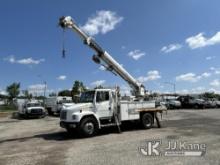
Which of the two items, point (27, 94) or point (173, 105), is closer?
point (173, 105)

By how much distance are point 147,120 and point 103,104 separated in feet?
11.2

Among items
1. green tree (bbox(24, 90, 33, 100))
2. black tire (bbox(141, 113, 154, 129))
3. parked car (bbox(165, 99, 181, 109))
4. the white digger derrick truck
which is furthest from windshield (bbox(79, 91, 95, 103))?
green tree (bbox(24, 90, 33, 100))

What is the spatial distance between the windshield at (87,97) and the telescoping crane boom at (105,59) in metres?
3.67

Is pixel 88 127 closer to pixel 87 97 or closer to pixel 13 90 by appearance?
pixel 87 97

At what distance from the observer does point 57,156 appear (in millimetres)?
9484

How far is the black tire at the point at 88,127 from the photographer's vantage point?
13.6m

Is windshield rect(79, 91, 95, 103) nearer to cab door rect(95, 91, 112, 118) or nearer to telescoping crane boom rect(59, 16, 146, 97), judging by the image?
cab door rect(95, 91, 112, 118)

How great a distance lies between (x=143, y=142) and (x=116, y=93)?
4.59m

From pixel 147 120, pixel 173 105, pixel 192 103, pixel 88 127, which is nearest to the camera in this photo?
pixel 88 127

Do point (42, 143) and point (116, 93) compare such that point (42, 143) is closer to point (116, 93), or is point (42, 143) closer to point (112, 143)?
point (112, 143)

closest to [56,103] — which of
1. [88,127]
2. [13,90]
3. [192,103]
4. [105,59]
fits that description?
[105,59]

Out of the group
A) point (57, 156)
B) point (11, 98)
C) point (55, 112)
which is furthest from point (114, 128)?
point (11, 98)

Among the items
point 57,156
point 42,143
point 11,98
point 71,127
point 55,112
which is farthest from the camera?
point 11,98

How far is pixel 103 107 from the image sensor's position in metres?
14.7
